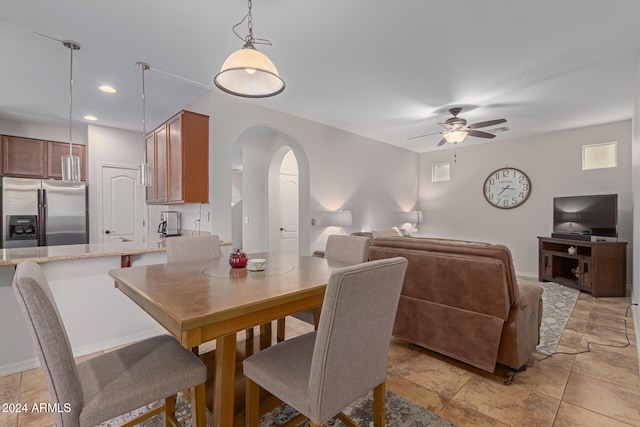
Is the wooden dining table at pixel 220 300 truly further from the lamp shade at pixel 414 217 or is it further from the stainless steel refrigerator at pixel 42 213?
the lamp shade at pixel 414 217

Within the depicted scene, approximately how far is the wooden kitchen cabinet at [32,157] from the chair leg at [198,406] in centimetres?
473

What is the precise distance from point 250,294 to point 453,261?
1517mm

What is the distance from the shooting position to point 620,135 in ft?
14.9

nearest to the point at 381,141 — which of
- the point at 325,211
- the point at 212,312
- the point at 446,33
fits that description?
the point at 325,211

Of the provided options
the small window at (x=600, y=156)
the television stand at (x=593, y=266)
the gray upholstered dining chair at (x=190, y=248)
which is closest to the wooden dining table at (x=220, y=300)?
the gray upholstered dining chair at (x=190, y=248)

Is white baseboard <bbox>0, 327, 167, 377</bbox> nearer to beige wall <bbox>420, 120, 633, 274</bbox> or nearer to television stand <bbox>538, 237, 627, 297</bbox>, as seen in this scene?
television stand <bbox>538, 237, 627, 297</bbox>

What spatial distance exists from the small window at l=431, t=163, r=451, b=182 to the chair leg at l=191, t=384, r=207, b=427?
6.43 m

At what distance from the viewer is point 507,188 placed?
5.69m

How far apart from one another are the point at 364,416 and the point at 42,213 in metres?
4.93

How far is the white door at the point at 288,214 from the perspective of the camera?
5551 millimetres

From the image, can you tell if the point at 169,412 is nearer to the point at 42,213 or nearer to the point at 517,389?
the point at 517,389

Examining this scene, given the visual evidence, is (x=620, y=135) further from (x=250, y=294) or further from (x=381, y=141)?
(x=250, y=294)

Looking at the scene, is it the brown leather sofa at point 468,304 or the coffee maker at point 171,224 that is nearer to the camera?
the brown leather sofa at point 468,304

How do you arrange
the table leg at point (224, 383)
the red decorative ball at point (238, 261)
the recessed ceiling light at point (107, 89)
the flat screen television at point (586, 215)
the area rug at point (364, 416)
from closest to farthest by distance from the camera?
the table leg at point (224, 383), the area rug at point (364, 416), the red decorative ball at point (238, 261), the recessed ceiling light at point (107, 89), the flat screen television at point (586, 215)
